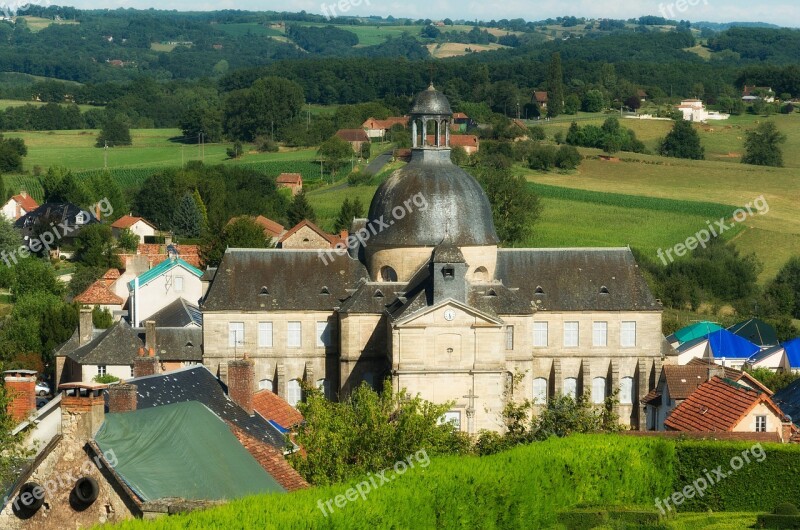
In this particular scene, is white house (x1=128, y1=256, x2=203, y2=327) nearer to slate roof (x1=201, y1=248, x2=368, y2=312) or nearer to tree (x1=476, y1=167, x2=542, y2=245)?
slate roof (x1=201, y1=248, x2=368, y2=312)

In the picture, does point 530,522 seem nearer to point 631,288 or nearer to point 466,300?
point 466,300

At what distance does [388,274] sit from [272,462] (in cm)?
2699

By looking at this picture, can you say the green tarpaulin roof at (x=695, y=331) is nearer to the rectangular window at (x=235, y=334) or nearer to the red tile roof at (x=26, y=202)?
the rectangular window at (x=235, y=334)

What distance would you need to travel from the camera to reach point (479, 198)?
210 feet

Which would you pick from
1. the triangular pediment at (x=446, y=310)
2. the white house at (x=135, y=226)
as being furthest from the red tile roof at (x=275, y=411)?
the white house at (x=135, y=226)

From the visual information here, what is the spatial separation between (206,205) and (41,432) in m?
82.9

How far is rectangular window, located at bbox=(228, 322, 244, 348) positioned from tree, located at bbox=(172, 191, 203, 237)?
5478cm

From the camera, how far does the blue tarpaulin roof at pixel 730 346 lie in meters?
76.6

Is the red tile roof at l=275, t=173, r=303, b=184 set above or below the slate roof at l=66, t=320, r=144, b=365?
below

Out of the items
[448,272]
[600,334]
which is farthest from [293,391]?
[600,334]

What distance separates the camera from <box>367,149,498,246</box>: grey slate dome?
2470 inches

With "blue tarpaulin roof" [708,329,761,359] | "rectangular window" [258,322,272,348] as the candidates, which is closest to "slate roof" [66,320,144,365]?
"rectangular window" [258,322,272,348]

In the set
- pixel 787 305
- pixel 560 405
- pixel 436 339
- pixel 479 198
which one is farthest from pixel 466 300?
pixel 787 305

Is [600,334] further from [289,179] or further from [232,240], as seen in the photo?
[289,179]
